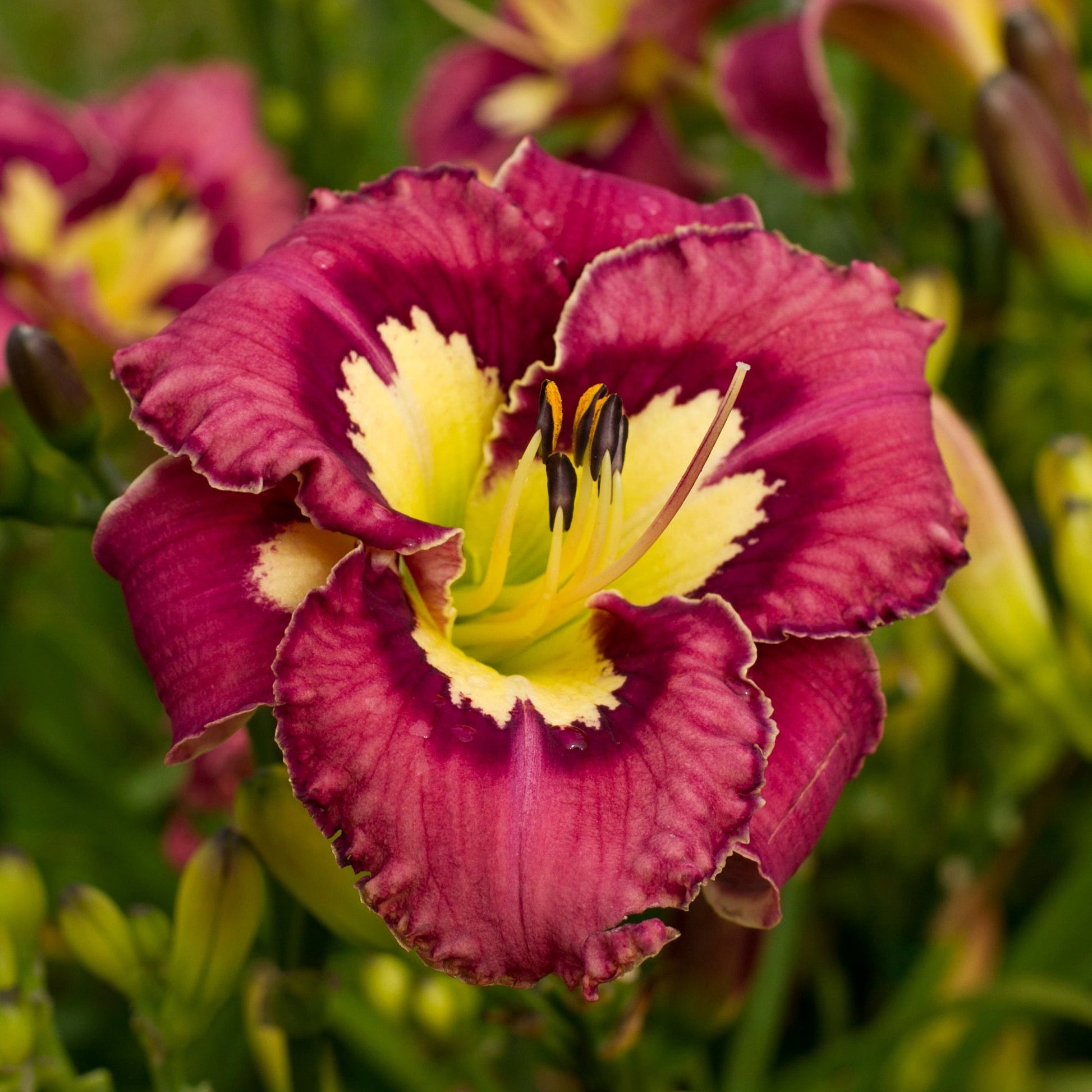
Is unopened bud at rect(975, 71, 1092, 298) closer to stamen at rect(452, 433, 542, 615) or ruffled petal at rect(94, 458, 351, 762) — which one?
stamen at rect(452, 433, 542, 615)

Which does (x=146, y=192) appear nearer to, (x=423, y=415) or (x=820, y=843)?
(x=423, y=415)

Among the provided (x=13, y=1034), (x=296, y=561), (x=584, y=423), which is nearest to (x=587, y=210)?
(x=584, y=423)

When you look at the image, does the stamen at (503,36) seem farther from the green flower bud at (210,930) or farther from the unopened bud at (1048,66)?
the green flower bud at (210,930)

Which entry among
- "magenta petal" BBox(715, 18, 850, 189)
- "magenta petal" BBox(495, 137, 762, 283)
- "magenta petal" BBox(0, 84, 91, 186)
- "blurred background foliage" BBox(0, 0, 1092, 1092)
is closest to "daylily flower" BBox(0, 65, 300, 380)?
"magenta petal" BBox(0, 84, 91, 186)

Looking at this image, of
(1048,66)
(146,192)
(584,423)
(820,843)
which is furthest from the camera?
(146,192)

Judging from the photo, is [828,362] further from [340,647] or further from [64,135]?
[64,135]

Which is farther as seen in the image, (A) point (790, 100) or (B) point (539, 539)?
(A) point (790, 100)

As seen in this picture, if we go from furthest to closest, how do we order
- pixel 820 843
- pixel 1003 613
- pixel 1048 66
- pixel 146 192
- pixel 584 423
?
pixel 146 192, pixel 820 843, pixel 1048 66, pixel 1003 613, pixel 584 423
